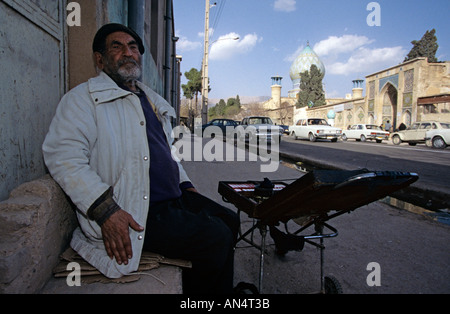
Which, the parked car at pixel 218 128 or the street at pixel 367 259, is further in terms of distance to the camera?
the parked car at pixel 218 128

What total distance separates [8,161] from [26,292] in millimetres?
637

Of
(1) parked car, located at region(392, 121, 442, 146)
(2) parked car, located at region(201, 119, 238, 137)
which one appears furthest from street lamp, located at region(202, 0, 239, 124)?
(1) parked car, located at region(392, 121, 442, 146)

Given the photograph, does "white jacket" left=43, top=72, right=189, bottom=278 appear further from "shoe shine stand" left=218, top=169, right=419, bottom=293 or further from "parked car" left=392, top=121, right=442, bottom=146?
"parked car" left=392, top=121, right=442, bottom=146

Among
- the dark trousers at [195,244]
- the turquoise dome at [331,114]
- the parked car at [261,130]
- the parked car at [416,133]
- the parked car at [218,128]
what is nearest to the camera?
the dark trousers at [195,244]

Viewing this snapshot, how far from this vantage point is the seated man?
1.48 meters

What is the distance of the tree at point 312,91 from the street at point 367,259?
4636cm

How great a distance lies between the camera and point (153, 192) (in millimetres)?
1751

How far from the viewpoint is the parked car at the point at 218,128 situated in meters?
22.4

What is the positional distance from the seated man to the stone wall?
99 millimetres

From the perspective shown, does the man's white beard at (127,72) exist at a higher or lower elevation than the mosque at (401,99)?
lower

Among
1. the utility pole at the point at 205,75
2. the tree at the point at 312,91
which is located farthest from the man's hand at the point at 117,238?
the tree at the point at 312,91

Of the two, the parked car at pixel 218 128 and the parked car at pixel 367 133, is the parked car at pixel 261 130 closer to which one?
the parked car at pixel 218 128

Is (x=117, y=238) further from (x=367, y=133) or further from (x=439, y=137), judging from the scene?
(x=367, y=133)
